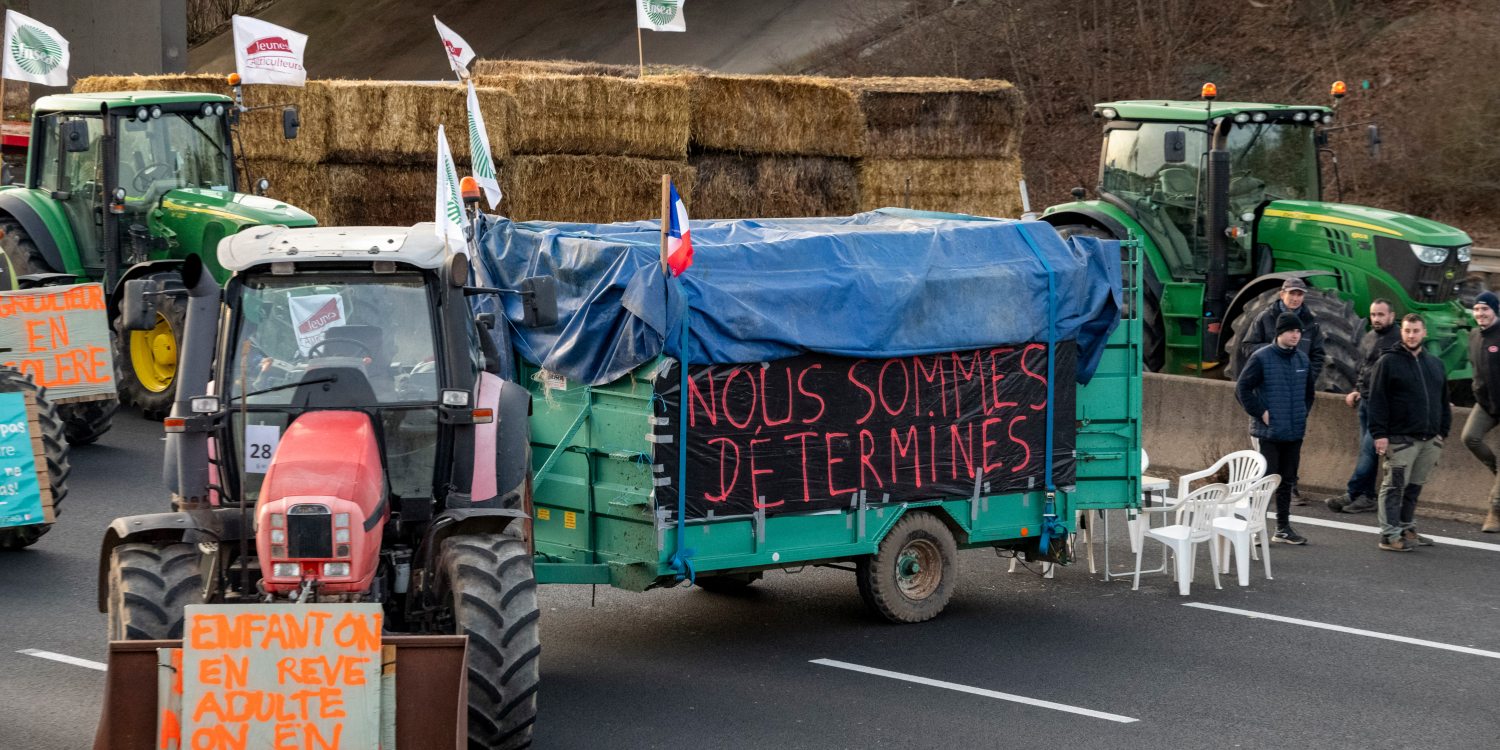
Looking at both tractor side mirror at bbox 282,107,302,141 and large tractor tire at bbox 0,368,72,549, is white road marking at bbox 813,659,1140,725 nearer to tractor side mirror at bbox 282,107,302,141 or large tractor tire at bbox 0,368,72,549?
large tractor tire at bbox 0,368,72,549

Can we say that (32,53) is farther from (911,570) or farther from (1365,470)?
(1365,470)

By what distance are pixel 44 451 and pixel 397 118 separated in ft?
25.2

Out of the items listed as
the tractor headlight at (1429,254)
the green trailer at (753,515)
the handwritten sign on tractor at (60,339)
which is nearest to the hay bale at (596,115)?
the handwritten sign on tractor at (60,339)

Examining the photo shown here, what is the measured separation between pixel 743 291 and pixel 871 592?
6.83ft

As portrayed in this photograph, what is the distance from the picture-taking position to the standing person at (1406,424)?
11.6 m

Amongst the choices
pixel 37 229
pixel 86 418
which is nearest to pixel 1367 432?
pixel 86 418

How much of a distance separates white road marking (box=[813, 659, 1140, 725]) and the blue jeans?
18.8 ft

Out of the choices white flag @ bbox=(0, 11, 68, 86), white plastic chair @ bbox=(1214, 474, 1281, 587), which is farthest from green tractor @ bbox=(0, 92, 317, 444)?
white plastic chair @ bbox=(1214, 474, 1281, 587)

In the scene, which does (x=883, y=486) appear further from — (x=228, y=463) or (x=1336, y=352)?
(x=1336, y=352)

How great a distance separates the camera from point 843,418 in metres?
9.11

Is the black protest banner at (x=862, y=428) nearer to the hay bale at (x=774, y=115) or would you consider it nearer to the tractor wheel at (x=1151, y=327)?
the tractor wheel at (x=1151, y=327)

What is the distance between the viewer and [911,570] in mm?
9695

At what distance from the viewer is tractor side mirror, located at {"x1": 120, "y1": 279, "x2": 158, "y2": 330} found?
6898 millimetres

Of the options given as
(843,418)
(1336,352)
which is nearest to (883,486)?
(843,418)
